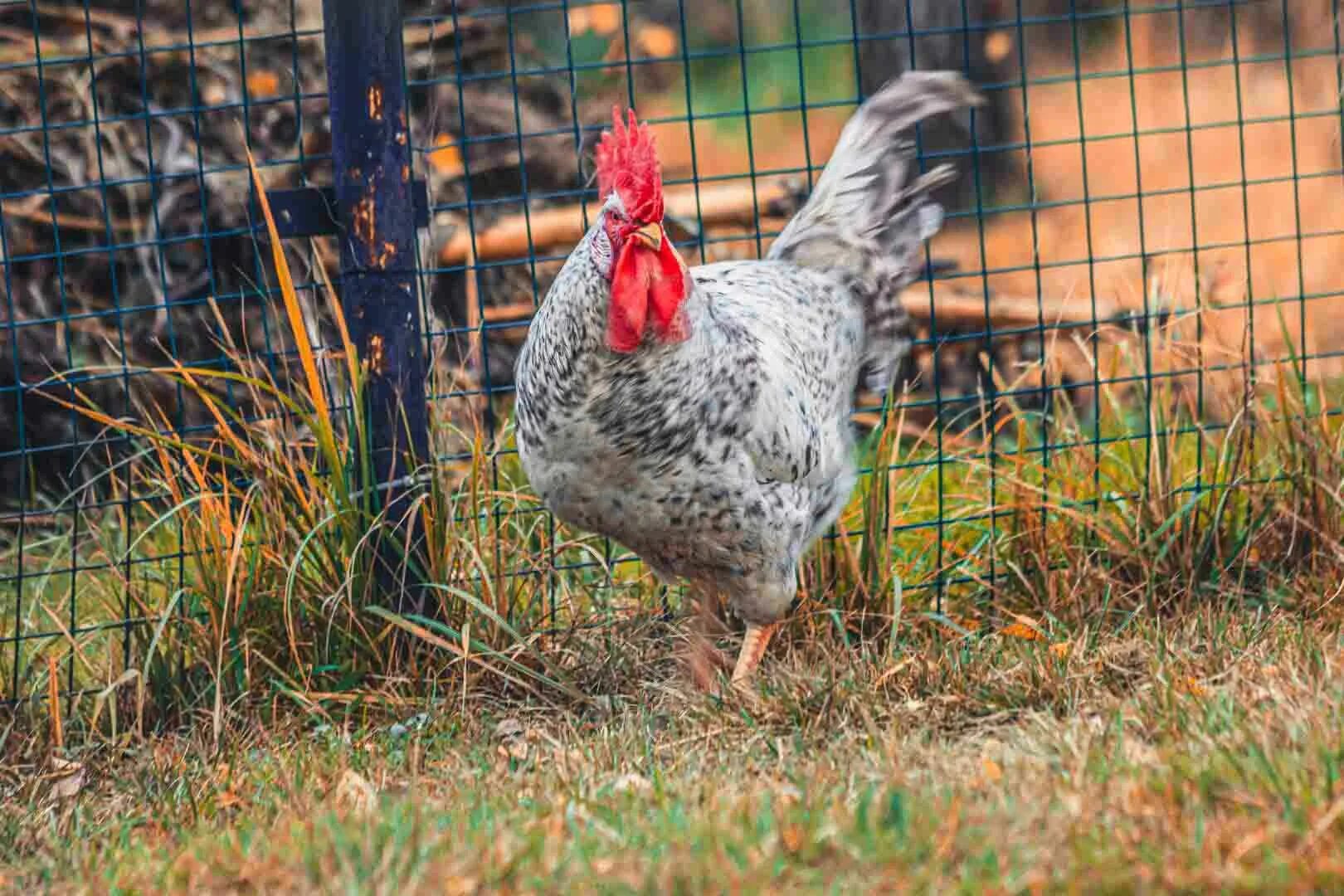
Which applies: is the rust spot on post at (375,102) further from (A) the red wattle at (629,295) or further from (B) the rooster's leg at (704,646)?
(B) the rooster's leg at (704,646)

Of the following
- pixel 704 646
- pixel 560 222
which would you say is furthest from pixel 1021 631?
pixel 560 222

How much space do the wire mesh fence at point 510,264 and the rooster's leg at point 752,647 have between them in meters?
0.54

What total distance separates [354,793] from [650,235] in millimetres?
1410

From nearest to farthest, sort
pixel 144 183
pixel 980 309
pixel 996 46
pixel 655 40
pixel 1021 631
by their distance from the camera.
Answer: pixel 1021 631
pixel 144 183
pixel 980 309
pixel 655 40
pixel 996 46

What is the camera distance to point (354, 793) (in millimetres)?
3408

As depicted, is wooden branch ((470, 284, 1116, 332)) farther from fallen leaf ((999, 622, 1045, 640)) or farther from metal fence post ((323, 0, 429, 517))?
fallen leaf ((999, 622, 1045, 640))

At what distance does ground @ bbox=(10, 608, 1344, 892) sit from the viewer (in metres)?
2.61

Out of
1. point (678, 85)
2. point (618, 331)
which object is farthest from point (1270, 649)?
point (678, 85)

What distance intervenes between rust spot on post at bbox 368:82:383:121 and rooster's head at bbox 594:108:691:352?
0.86 metres

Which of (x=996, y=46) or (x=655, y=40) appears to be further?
(x=996, y=46)

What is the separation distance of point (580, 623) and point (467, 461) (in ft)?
3.36

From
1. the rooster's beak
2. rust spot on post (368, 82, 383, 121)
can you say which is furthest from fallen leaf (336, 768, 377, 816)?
rust spot on post (368, 82, 383, 121)

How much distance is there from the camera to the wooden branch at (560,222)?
633 cm

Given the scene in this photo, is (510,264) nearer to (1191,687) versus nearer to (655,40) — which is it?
(1191,687)
